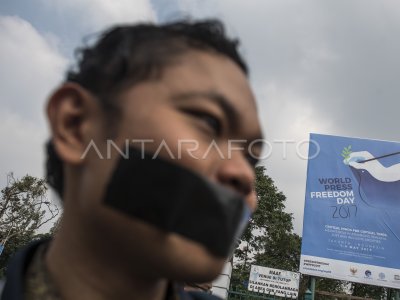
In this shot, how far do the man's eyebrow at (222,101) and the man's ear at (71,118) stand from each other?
0.24 metres

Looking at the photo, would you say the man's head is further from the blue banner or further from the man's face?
the blue banner

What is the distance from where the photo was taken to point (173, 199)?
0.85 m

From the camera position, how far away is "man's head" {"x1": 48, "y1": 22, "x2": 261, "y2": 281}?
84 cm

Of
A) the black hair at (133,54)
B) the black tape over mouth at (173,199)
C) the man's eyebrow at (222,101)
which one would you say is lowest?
the black tape over mouth at (173,199)

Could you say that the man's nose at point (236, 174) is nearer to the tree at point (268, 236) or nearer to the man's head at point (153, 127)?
the man's head at point (153, 127)

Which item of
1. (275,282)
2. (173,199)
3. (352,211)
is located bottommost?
(173,199)

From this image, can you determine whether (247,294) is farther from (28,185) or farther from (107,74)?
(28,185)

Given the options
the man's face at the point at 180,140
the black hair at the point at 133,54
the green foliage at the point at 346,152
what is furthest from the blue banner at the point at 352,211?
the man's face at the point at 180,140

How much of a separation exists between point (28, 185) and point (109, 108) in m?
17.0

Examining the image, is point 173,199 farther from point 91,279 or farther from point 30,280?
point 30,280

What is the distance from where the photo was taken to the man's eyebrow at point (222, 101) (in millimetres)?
911

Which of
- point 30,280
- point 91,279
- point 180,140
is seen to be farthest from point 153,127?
point 30,280

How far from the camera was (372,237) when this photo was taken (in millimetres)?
7992

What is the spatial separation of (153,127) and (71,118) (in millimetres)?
267
